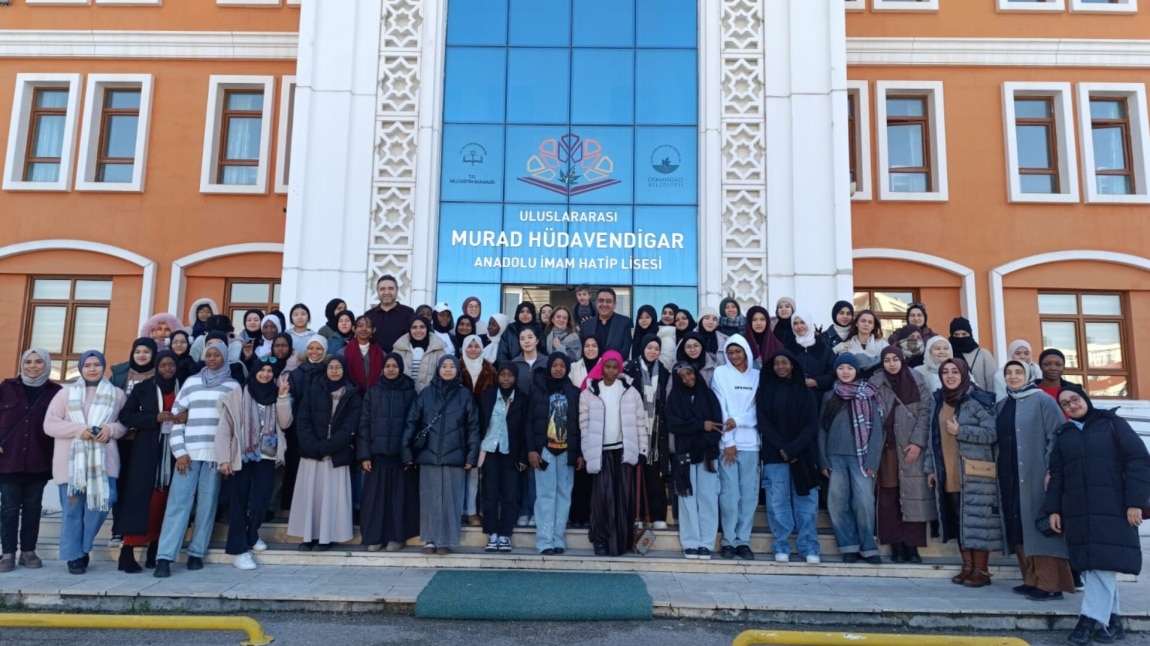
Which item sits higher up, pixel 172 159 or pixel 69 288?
pixel 172 159

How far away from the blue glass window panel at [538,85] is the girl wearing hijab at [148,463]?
6.38 meters

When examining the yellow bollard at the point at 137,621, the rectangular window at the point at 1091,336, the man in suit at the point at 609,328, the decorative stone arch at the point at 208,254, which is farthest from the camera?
the decorative stone arch at the point at 208,254

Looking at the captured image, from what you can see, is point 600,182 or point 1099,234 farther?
point 1099,234

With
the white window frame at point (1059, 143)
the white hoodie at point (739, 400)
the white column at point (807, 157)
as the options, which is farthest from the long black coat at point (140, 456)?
the white window frame at point (1059, 143)

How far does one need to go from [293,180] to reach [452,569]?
6.44m

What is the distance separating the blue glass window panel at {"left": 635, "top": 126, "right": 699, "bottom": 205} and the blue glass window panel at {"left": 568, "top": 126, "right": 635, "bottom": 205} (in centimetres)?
13

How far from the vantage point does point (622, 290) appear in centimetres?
1069

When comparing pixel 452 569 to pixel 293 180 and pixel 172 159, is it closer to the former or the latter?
pixel 293 180

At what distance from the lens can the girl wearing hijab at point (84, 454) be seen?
6.07 meters

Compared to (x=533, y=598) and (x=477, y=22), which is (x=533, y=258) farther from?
(x=533, y=598)

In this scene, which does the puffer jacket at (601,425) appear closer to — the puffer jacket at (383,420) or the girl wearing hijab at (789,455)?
the girl wearing hijab at (789,455)

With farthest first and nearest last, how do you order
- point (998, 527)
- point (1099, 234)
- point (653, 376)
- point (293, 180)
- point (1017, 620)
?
point (1099, 234) → point (293, 180) → point (653, 376) → point (998, 527) → point (1017, 620)

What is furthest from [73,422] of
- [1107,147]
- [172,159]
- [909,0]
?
[1107,147]

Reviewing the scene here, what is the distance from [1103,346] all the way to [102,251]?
16966 mm
